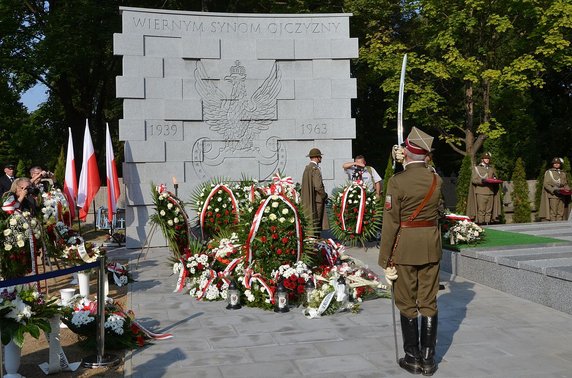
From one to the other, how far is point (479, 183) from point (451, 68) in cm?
575

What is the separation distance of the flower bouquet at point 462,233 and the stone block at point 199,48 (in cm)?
698

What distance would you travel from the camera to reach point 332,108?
1484 cm

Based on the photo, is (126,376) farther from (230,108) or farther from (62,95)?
(62,95)

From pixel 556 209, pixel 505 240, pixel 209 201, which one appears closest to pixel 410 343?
pixel 505 240

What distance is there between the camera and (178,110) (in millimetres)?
13953

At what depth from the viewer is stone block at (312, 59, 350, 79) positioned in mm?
14859

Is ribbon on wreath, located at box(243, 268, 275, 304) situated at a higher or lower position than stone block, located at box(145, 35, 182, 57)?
lower

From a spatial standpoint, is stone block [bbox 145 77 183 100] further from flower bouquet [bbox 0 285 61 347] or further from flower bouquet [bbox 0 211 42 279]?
flower bouquet [bbox 0 285 61 347]

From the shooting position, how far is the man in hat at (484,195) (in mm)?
15438

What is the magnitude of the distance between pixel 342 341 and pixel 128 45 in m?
Result: 9.66

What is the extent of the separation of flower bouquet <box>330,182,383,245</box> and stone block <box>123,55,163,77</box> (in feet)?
16.5

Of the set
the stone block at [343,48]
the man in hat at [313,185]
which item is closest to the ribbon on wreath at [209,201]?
the man in hat at [313,185]

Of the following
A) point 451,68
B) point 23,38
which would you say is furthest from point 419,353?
point 23,38

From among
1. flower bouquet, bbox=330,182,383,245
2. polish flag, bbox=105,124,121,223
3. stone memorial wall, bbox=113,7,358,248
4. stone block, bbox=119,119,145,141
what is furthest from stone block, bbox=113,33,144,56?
flower bouquet, bbox=330,182,383,245
